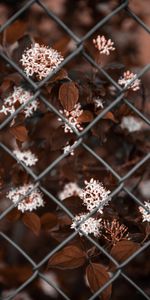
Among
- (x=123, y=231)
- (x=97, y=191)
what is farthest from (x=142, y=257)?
(x=97, y=191)

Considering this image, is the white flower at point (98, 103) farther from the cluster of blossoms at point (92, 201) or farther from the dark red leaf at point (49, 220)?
the dark red leaf at point (49, 220)

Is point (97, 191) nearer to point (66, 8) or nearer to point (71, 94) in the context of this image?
point (71, 94)

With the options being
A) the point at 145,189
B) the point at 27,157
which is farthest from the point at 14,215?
the point at 145,189

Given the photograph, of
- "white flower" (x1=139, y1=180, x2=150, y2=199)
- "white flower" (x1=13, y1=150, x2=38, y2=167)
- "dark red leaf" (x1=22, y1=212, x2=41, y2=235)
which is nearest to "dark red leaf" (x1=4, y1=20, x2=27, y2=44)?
"white flower" (x1=13, y1=150, x2=38, y2=167)

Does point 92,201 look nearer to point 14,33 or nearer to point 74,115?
point 74,115

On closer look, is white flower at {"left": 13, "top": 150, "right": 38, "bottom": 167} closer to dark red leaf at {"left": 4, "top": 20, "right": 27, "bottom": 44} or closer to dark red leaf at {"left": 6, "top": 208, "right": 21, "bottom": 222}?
dark red leaf at {"left": 6, "top": 208, "right": 21, "bottom": 222}

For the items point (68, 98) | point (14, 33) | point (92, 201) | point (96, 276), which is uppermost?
point (14, 33)
